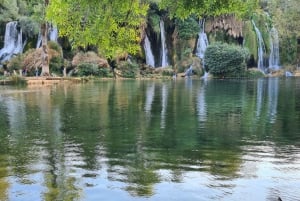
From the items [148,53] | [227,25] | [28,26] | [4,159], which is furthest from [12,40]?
[4,159]

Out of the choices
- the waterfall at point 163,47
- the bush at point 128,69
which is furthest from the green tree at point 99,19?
the waterfall at point 163,47

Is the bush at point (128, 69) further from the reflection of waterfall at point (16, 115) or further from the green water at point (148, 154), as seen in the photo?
the green water at point (148, 154)

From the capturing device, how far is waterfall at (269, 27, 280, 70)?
60.0m

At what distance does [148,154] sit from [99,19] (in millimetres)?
3369

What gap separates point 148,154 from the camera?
34.2 feet

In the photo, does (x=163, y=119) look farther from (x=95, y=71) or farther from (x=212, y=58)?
(x=212, y=58)

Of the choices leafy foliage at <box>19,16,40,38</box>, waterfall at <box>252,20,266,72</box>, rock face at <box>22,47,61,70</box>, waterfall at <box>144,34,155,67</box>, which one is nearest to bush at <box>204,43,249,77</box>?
waterfall at <box>252,20,266,72</box>

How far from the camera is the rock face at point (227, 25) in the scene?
5781 centimetres

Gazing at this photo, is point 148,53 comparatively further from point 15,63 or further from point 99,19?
point 99,19

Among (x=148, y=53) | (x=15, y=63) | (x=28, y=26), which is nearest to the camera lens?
(x=15, y=63)

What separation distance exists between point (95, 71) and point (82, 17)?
36249 mm

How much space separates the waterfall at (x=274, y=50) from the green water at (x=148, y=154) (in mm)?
42495

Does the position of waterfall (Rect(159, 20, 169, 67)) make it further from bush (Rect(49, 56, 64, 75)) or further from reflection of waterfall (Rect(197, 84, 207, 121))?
reflection of waterfall (Rect(197, 84, 207, 121))

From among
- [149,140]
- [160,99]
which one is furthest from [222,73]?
[149,140]
